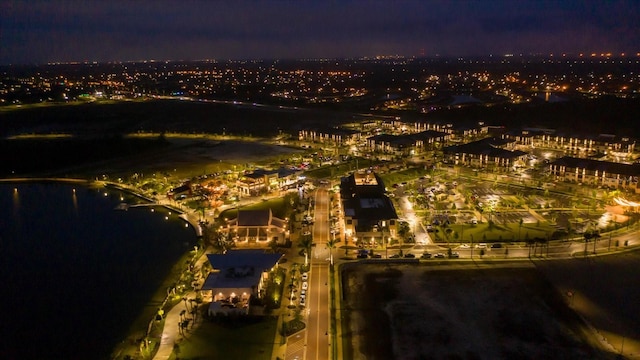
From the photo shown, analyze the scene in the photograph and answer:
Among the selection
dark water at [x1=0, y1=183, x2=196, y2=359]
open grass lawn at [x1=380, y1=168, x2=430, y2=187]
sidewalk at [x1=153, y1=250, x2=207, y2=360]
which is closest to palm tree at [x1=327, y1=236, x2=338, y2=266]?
sidewalk at [x1=153, y1=250, x2=207, y2=360]

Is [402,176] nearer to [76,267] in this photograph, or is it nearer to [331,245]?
[331,245]

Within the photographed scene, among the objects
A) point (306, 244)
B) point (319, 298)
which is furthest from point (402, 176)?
point (319, 298)

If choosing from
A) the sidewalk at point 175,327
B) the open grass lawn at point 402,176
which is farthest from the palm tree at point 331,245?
the open grass lawn at point 402,176

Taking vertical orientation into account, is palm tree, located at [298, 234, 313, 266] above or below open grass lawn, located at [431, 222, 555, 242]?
below

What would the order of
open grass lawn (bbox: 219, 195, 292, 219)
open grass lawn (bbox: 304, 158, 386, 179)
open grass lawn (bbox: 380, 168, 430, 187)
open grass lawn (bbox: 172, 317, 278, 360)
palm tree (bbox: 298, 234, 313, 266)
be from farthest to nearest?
1. open grass lawn (bbox: 304, 158, 386, 179)
2. open grass lawn (bbox: 380, 168, 430, 187)
3. open grass lawn (bbox: 219, 195, 292, 219)
4. palm tree (bbox: 298, 234, 313, 266)
5. open grass lawn (bbox: 172, 317, 278, 360)

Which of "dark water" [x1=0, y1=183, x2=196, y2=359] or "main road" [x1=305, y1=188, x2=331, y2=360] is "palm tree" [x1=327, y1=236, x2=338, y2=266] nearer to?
"main road" [x1=305, y1=188, x2=331, y2=360]

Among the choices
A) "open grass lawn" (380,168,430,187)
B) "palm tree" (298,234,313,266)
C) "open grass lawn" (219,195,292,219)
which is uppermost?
"open grass lawn" (380,168,430,187)

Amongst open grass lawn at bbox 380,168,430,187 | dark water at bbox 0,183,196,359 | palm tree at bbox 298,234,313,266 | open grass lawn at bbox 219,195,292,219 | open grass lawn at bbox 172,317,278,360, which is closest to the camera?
open grass lawn at bbox 172,317,278,360
